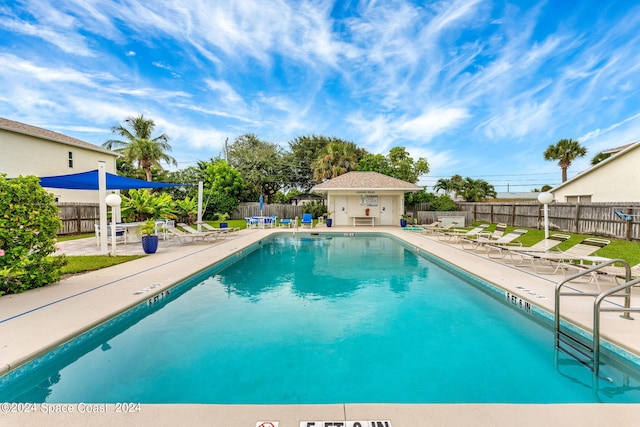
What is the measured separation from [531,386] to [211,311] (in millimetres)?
5022

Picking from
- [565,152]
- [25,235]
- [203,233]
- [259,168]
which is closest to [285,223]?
[203,233]

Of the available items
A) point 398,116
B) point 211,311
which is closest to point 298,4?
point 398,116

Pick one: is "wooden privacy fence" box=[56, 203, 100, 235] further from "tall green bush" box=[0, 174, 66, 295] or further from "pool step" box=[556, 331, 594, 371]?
"pool step" box=[556, 331, 594, 371]

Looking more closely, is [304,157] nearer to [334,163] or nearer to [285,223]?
[334,163]

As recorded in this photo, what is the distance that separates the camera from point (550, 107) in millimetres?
21203

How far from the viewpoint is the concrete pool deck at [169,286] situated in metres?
2.37

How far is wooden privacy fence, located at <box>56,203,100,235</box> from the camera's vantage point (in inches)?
661

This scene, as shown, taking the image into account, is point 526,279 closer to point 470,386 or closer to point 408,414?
point 470,386

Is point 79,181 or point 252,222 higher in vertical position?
point 79,181

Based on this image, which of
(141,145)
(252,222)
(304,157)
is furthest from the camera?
(304,157)

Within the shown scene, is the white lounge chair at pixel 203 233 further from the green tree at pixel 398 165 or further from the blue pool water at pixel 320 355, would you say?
the green tree at pixel 398 165

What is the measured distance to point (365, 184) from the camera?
72.1 ft

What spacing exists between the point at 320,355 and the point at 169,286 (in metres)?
4.11

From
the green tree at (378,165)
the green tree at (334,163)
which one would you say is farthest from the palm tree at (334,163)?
the green tree at (378,165)
